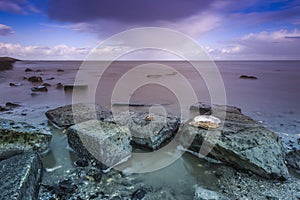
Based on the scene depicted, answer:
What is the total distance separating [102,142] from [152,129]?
109cm

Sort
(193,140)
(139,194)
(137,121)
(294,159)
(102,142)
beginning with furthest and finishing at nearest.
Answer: (137,121)
(193,140)
(294,159)
(102,142)
(139,194)

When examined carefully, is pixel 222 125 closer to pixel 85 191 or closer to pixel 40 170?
pixel 85 191

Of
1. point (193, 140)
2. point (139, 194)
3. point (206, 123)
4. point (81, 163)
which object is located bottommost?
point (139, 194)

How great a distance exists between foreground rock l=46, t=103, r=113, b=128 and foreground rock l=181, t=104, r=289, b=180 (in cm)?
211

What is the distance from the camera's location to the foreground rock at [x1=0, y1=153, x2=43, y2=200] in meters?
2.09

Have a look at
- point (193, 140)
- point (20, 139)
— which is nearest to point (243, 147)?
point (193, 140)

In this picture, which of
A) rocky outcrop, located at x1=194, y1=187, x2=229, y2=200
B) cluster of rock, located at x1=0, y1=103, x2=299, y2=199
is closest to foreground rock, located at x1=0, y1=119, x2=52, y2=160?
cluster of rock, located at x1=0, y1=103, x2=299, y2=199

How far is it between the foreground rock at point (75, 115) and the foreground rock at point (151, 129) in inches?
31.5

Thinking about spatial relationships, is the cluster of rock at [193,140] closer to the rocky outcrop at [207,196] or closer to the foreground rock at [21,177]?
the foreground rock at [21,177]

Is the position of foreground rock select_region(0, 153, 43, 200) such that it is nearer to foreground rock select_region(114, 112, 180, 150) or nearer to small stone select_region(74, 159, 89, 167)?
small stone select_region(74, 159, 89, 167)

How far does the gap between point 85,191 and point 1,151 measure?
1731 mm

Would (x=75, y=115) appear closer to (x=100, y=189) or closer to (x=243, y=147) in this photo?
(x=100, y=189)

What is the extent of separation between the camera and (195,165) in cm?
331

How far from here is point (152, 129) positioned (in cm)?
382
